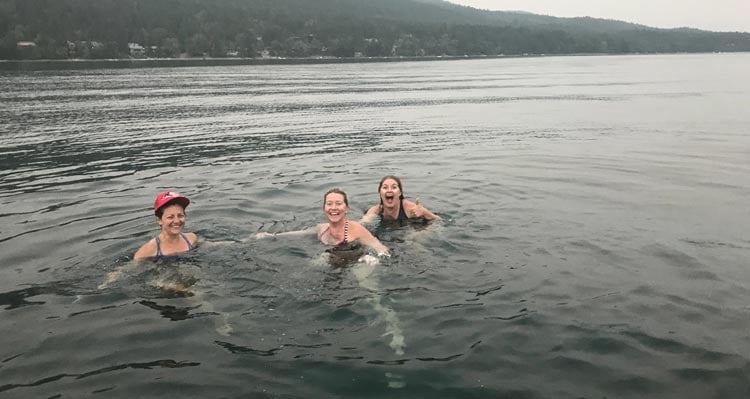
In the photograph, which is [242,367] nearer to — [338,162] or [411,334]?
[411,334]

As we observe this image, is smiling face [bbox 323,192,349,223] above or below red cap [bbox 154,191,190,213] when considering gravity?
below

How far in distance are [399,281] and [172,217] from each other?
4345 millimetres

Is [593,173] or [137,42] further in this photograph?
[137,42]

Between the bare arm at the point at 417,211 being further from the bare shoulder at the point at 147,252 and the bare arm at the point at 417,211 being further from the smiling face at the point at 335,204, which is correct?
the bare shoulder at the point at 147,252

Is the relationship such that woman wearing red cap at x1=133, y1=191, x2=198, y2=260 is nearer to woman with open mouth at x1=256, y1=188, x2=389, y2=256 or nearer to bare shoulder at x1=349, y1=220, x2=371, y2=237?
woman with open mouth at x1=256, y1=188, x2=389, y2=256

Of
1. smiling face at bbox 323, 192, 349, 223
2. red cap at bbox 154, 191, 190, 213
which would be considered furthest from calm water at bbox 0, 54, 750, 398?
red cap at bbox 154, 191, 190, 213

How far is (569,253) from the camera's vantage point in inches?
452

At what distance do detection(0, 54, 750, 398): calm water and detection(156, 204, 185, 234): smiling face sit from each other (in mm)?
769

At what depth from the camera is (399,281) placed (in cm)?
998

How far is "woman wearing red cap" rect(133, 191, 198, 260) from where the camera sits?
10.1m

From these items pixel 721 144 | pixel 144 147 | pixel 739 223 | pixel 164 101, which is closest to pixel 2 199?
pixel 144 147

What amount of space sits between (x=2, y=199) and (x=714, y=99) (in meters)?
52.2

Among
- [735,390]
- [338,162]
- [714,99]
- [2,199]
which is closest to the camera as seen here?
[735,390]

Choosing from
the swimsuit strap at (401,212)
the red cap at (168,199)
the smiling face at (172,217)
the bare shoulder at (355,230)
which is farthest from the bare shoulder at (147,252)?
the swimsuit strap at (401,212)
